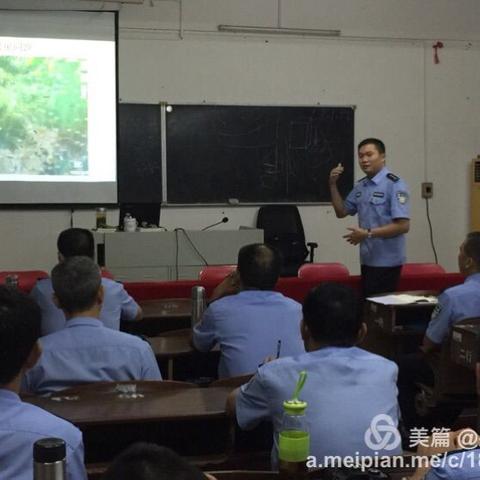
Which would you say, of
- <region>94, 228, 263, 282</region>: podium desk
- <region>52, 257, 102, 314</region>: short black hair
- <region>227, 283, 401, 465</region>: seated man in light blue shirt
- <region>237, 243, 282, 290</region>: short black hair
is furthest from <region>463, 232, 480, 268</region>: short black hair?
<region>94, 228, 263, 282</region>: podium desk

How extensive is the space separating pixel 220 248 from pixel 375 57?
9.60 feet

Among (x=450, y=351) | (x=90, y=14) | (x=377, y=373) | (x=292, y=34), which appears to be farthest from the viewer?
(x=292, y=34)

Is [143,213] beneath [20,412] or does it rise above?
above

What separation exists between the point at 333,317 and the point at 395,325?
183cm

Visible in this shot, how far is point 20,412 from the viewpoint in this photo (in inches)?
54.8

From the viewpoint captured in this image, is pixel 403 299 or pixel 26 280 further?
pixel 26 280

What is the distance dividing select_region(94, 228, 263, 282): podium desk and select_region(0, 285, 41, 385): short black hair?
4.32 m

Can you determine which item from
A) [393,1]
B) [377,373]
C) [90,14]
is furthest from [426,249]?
[377,373]

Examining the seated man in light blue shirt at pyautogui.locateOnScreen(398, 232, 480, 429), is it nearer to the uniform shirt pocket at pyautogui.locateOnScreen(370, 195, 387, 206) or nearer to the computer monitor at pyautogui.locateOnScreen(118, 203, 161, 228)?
the uniform shirt pocket at pyautogui.locateOnScreen(370, 195, 387, 206)

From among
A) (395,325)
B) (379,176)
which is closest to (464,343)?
(395,325)

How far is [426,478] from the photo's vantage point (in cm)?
136

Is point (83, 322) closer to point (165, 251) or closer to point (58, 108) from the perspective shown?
point (165, 251)

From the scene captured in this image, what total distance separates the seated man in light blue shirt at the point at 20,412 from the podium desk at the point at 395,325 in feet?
8.22

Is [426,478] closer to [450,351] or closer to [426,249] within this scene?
[450,351]
